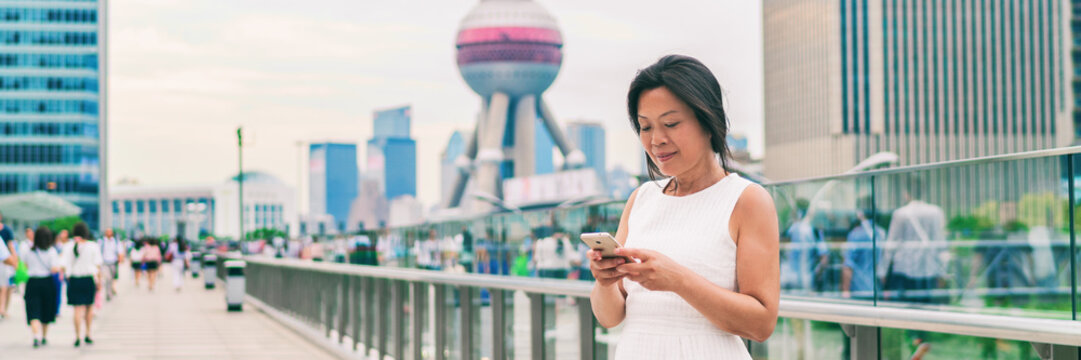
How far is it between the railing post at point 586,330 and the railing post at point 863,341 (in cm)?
190

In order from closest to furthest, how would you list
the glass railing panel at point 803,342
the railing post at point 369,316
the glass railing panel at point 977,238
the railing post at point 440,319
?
the glass railing panel at point 803,342, the glass railing panel at point 977,238, the railing post at point 440,319, the railing post at point 369,316

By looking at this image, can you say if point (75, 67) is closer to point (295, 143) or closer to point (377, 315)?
point (295, 143)

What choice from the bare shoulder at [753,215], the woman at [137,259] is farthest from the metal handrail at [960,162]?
the woman at [137,259]

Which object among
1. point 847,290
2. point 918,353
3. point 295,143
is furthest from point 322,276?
point 295,143

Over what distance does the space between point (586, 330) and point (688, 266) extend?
126 inches

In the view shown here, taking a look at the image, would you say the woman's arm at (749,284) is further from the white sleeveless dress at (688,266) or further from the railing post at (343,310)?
the railing post at (343,310)

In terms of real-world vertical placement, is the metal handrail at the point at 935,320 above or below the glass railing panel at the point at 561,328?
above

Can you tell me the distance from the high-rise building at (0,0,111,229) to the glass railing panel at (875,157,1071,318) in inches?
4527

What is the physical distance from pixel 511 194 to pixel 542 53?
18984 millimetres

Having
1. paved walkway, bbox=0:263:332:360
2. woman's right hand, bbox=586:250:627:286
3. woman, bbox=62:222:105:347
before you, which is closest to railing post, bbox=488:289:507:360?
woman's right hand, bbox=586:250:627:286

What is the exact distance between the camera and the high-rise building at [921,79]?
111250 millimetres

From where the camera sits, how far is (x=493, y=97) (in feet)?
496

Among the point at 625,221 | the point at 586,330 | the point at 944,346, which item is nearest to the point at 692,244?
the point at 625,221

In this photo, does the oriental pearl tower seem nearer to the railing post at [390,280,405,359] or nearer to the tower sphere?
the tower sphere
